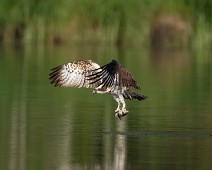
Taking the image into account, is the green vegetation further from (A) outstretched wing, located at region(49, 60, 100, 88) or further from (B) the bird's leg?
(B) the bird's leg

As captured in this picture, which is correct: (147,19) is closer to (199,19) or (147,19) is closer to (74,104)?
(199,19)

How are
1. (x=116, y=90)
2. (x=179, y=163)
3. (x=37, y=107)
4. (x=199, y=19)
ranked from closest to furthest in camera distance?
(x=179, y=163)
(x=116, y=90)
(x=37, y=107)
(x=199, y=19)

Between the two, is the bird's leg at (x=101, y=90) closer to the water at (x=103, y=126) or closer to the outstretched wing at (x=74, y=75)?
the outstretched wing at (x=74, y=75)

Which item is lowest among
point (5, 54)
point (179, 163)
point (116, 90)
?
point (179, 163)

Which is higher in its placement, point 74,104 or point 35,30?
point 35,30

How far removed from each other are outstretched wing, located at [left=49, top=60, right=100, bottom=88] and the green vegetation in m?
29.1

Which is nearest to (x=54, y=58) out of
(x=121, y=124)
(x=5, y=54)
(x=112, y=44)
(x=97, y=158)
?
(x=5, y=54)

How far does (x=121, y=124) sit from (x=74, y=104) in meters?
3.76

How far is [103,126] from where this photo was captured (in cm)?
1533

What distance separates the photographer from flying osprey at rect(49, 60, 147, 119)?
570 inches

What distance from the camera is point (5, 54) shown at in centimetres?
3828

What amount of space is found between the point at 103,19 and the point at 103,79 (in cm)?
3044

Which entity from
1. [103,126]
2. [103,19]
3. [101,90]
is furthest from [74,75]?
[103,19]

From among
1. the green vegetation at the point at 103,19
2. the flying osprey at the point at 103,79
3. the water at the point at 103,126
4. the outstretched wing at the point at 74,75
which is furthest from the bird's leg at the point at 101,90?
the green vegetation at the point at 103,19
